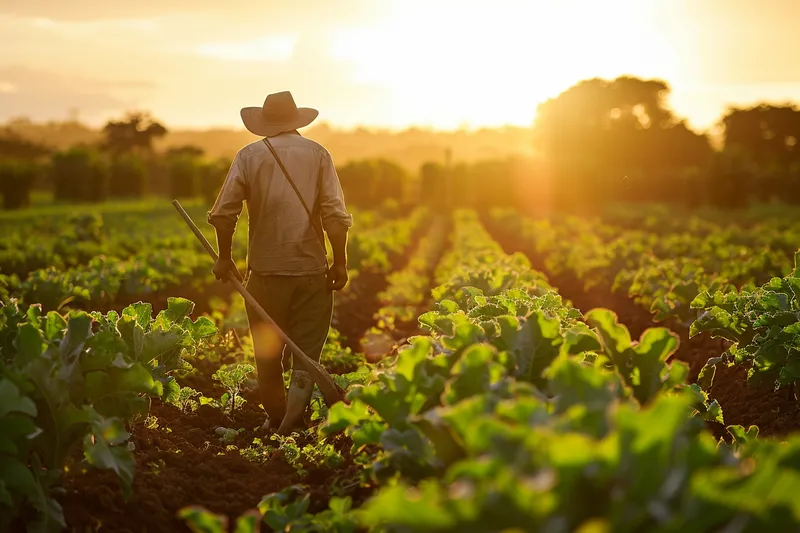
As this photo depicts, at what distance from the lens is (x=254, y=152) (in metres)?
5.42

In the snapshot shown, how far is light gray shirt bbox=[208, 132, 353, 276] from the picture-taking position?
5.44 metres

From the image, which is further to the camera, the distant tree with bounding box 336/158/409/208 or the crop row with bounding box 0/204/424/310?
the distant tree with bounding box 336/158/409/208

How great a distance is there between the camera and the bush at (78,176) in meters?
47.1

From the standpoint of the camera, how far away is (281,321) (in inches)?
223

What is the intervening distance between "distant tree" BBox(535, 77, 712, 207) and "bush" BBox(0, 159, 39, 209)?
45116mm

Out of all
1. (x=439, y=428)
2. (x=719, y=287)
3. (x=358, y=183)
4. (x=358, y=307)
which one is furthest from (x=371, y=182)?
(x=439, y=428)

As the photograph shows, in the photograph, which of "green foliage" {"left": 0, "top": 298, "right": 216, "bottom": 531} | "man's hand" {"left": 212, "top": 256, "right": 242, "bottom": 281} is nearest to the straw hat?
"man's hand" {"left": 212, "top": 256, "right": 242, "bottom": 281}

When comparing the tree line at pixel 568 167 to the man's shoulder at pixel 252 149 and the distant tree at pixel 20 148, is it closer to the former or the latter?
the distant tree at pixel 20 148

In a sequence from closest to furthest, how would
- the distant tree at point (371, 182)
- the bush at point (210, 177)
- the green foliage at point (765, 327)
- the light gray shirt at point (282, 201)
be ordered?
1. the green foliage at point (765, 327)
2. the light gray shirt at point (282, 201)
3. the bush at point (210, 177)
4. the distant tree at point (371, 182)

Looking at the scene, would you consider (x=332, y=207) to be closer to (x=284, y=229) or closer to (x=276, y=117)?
(x=284, y=229)

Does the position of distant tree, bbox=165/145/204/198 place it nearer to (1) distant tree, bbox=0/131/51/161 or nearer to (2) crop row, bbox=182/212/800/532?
(1) distant tree, bbox=0/131/51/161

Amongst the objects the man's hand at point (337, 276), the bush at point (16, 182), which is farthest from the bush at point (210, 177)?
the man's hand at point (337, 276)

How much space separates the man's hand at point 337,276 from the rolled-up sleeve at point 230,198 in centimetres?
74

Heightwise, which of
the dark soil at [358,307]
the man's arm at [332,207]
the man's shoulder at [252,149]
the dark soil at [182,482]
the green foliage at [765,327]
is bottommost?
the dark soil at [358,307]
